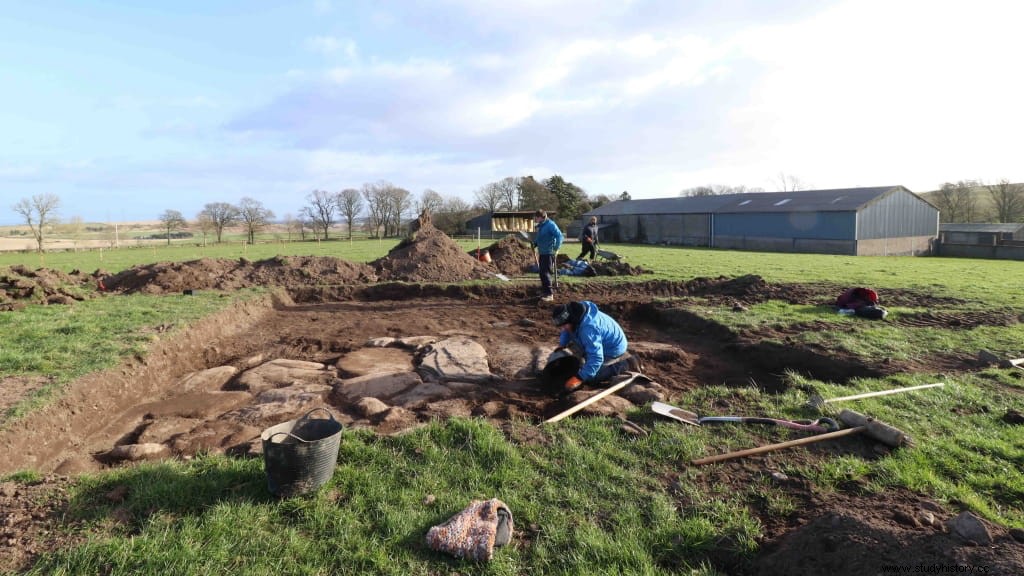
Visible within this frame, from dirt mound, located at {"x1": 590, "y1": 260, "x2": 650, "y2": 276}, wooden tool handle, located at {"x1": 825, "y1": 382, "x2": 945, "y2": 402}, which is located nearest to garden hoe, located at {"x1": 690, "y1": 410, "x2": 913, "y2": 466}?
wooden tool handle, located at {"x1": 825, "y1": 382, "x2": 945, "y2": 402}

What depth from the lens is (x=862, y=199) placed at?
3188 centimetres

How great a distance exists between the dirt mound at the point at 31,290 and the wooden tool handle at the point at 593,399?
38.3ft

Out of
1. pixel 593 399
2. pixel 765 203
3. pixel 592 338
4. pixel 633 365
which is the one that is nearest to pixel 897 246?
pixel 765 203

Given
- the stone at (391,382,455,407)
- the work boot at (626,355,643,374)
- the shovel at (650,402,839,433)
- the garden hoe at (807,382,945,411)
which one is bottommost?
the stone at (391,382,455,407)

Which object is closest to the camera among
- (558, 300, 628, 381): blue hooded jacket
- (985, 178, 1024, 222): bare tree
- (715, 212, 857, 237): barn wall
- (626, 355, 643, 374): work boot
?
(558, 300, 628, 381): blue hooded jacket

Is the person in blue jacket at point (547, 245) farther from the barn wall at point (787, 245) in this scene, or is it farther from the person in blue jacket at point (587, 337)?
the barn wall at point (787, 245)

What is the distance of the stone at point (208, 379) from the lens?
21.2 feet

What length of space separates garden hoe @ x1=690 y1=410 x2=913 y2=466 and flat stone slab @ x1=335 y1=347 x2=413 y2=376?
4.22 meters

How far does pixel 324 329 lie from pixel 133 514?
21.6 ft

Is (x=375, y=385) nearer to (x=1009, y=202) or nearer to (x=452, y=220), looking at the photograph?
(x=452, y=220)

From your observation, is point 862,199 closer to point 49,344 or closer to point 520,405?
point 520,405

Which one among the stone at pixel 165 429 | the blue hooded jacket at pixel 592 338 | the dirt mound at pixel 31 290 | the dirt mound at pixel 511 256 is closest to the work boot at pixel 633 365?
the blue hooded jacket at pixel 592 338

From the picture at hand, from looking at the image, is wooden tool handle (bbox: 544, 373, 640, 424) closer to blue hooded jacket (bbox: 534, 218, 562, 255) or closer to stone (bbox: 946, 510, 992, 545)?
stone (bbox: 946, 510, 992, 545)

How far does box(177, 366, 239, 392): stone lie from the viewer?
21.2 ft
